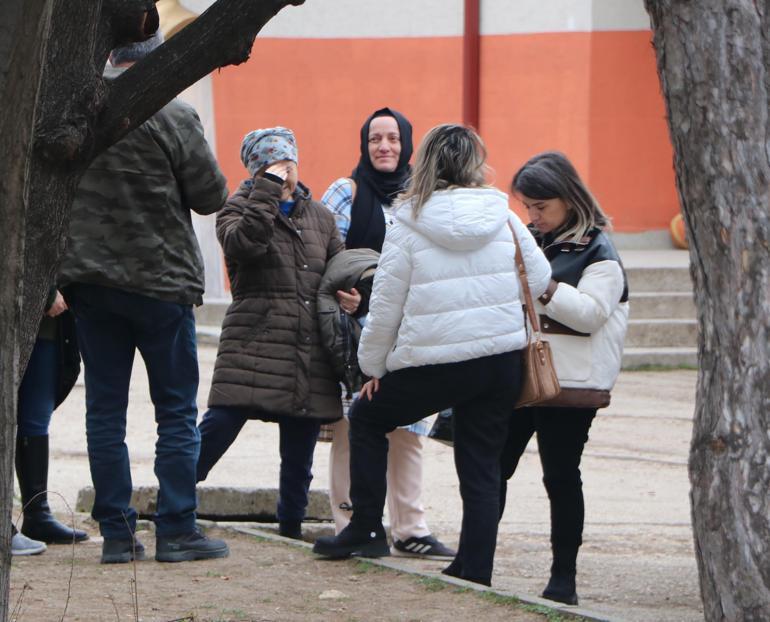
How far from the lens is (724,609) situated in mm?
4141

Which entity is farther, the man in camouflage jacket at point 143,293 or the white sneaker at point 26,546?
the white sneaker at point 26,546

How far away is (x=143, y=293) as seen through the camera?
5.19 m

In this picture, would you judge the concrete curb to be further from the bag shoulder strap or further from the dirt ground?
the bag shoulder strap

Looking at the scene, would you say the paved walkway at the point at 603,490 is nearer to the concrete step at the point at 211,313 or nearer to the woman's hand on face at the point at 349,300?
the woman's hand on face at the point at 349,300

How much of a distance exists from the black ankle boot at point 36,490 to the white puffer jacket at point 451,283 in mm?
1555

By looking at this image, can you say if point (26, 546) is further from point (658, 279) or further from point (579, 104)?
point (579, 104)

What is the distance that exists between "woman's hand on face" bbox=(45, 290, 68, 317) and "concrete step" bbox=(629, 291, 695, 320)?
8.79m

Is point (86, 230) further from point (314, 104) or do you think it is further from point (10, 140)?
point (314, 104)

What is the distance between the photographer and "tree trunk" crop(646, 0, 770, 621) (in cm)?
405

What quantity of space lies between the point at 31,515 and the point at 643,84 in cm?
1055

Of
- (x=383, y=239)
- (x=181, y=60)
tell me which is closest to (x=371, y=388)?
(x=383, y=239)

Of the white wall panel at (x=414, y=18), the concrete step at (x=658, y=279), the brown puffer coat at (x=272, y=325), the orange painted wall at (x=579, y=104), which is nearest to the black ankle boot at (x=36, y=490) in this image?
the brown puffer coat at (x=272, y=325)

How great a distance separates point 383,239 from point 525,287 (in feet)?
4.12

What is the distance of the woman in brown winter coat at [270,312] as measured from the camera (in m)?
5.73
